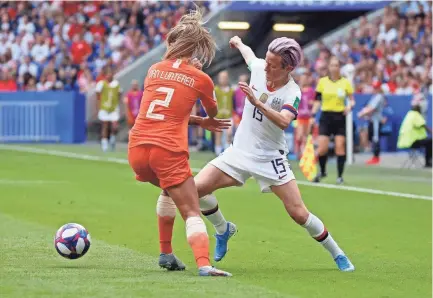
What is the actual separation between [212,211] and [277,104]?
1.13 metres

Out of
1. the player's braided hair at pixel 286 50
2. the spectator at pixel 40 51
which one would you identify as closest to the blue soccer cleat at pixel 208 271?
the player's braided hair at pixel 286 50

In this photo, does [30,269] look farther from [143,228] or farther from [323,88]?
[323,88]

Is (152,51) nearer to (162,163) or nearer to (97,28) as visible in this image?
(97,28)

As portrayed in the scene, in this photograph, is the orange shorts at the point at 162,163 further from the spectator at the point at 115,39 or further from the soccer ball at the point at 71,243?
the spectator at the point at 115,39

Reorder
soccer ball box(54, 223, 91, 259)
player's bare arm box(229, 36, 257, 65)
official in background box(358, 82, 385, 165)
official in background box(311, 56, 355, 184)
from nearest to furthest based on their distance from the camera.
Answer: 1. soccer ball box(54, 223, 91, 259)
2. player's bare arm box(229, 36, 257, 65)
3. official in background box(311, 56, 355, 184)
4. official in background box(358, 82, 385, 165)

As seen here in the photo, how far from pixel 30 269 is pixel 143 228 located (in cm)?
409

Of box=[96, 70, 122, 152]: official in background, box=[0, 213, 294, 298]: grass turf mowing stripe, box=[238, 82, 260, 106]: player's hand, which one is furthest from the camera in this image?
box=[96, 70, 122, 152]: official in background

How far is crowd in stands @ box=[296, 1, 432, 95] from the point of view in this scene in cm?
3244

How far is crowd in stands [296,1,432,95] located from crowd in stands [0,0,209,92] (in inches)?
235

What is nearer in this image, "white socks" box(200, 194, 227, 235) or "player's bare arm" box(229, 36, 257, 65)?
"white socks" box(200, 194, 227, 235)

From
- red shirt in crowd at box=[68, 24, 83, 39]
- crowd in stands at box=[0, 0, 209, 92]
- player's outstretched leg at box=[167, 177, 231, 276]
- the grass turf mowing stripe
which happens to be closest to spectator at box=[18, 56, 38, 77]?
crowd in stands at box=[0, 0, 209, 92]

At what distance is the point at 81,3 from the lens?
4016 centimetres

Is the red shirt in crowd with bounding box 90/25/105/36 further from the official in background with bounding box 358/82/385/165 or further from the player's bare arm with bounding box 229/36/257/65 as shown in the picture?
the player's bare arm with bounding box 229/36/257/65

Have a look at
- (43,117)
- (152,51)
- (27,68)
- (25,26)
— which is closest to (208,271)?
(43,117)
